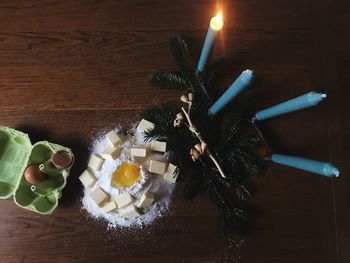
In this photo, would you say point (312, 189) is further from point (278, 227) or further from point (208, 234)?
point (208, 234)

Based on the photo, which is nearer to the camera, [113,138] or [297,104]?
[297,104]

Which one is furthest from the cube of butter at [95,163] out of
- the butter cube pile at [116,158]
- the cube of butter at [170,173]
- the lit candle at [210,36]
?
the lit candle at [210,36]

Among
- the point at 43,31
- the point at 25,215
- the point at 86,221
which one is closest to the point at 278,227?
the point at 86,221

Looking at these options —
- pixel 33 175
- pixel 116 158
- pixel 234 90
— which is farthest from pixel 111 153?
pixel 234 90

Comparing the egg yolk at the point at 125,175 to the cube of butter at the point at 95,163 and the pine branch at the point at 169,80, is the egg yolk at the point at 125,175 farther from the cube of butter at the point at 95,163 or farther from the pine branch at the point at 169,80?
the pine branch at the point at 169,80

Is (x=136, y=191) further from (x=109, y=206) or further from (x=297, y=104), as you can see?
(x=297, y=104)

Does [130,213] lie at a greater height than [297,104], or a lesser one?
lesser
